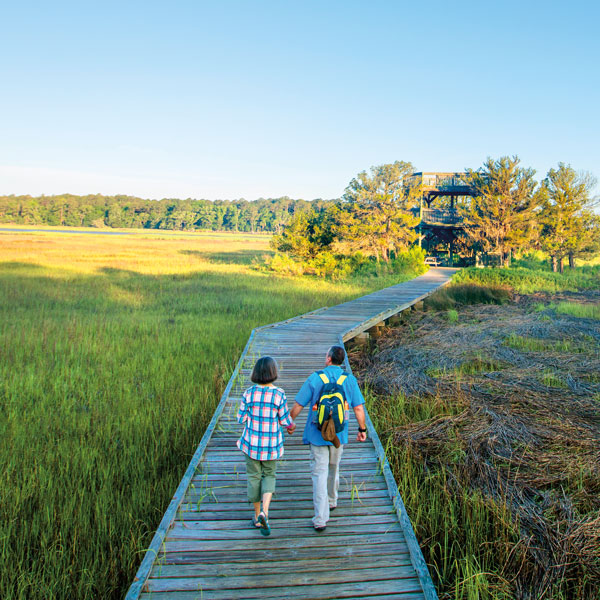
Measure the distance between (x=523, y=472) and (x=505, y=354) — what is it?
485 centimetres

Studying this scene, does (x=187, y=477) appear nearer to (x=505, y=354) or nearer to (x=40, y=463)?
(x=40, y=463)

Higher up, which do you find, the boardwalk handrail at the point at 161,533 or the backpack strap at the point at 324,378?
the backpack strap at the point at 324,378

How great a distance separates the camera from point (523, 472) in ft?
15.4

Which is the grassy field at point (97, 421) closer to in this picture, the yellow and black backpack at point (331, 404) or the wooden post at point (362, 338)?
the yellow and black backpack at point (331, 404)

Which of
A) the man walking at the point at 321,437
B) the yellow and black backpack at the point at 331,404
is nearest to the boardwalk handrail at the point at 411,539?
the man walking at the point at 321,437

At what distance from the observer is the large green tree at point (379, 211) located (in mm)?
28812

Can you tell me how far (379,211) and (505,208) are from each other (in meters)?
7.82

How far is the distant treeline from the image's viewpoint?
12712 centimetres

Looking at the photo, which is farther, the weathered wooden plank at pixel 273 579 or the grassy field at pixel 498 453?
the grassy field at pixel 498 453

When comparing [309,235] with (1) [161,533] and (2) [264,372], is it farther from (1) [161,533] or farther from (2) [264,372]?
(1) [161,533]

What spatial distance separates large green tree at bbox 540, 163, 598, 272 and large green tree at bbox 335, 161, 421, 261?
824 cm

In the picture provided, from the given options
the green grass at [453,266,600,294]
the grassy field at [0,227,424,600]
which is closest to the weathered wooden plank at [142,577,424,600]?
the grassy field at [0,227,424,600]

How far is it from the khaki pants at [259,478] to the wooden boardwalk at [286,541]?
256 mm

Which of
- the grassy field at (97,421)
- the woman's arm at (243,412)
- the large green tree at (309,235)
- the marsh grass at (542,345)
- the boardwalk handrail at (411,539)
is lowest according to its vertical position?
the grassy field at (97,421)
